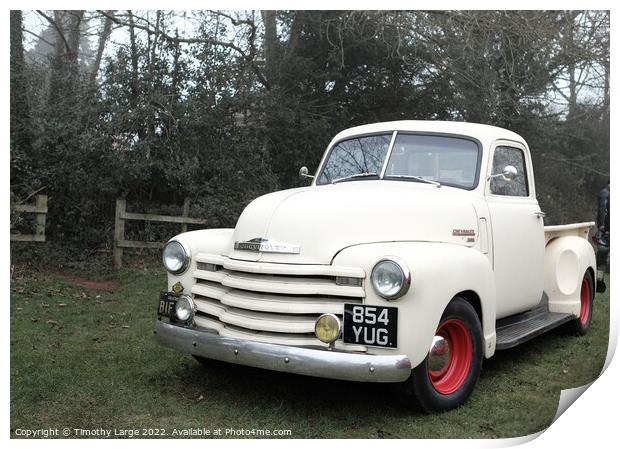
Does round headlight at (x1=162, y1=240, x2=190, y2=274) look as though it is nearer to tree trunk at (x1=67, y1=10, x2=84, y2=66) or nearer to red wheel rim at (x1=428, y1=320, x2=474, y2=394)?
red wheel rim at (x1=428, y1=320, x2=474, y2=394)

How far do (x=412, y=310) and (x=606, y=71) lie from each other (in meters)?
2.22

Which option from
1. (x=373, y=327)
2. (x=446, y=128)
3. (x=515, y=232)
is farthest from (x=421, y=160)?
(x=373, y=327)

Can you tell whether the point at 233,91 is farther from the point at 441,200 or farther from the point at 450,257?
the point at 450,257

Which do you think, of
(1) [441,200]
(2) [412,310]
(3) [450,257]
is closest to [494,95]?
(1) [441,200]

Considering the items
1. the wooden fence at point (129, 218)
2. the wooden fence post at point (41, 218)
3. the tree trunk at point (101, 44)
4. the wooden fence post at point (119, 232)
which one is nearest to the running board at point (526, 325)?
the wooden fence at point (129, 218)

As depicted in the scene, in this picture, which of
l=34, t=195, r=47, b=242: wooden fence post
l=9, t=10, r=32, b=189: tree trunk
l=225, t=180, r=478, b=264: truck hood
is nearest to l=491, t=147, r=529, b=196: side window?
l=225, t=180, r=478, b=264: truck hood

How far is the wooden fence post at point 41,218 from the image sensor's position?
156 inches

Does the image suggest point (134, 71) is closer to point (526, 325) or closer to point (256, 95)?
point (256, 95)

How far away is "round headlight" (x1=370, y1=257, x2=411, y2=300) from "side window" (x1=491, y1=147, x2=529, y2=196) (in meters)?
1.45

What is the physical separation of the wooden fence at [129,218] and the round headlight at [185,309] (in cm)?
153

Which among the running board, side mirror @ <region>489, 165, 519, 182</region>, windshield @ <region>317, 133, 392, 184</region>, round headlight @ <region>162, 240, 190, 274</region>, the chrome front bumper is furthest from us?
windshield @ <region>317, 133, 392, 184</region>

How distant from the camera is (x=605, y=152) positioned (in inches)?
145

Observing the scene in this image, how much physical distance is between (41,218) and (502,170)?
3.23 meters

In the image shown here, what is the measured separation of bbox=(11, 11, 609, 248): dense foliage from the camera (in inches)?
162
